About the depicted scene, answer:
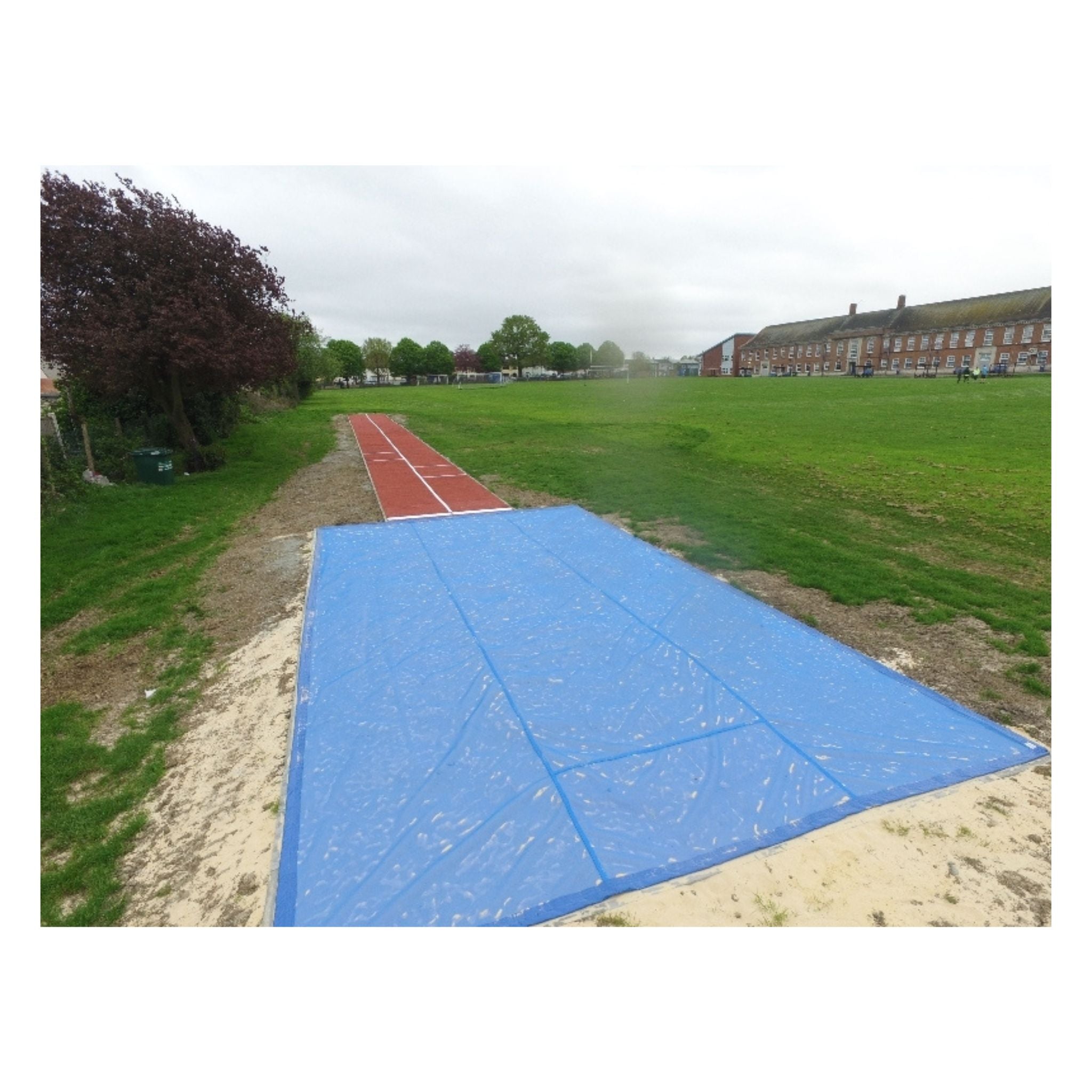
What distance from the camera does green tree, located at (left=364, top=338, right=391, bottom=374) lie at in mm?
90125

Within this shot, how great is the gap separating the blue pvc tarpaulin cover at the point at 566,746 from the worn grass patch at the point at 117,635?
2.94ft

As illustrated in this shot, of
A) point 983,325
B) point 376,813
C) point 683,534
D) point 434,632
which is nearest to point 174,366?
point 434,632

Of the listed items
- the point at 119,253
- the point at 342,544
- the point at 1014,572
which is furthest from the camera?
the point at 119,253

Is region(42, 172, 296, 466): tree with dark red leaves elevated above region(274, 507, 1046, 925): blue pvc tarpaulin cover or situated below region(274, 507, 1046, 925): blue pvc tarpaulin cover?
above

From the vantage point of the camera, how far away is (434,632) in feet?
17.0

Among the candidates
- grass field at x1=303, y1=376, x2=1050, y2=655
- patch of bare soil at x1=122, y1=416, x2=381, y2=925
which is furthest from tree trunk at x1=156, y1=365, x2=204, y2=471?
patch of bare soil at x1=122, y1=416, x2=381, y2=925

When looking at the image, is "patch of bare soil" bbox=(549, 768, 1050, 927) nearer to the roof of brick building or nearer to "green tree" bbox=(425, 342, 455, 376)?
the roof of brick building

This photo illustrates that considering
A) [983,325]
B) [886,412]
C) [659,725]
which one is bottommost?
[659,725]

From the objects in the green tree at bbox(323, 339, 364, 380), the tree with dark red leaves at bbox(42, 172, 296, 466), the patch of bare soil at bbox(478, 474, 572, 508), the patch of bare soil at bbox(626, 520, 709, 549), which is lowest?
the patch of bare soil at bbox(626, 520, 709, 549)

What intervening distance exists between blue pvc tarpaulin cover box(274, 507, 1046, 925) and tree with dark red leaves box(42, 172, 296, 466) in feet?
26.1

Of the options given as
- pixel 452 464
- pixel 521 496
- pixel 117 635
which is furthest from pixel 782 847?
pixel 452 464

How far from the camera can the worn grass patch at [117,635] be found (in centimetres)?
295

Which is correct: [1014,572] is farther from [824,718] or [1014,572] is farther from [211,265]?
[211,265]

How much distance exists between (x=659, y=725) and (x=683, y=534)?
4799 millimetres
